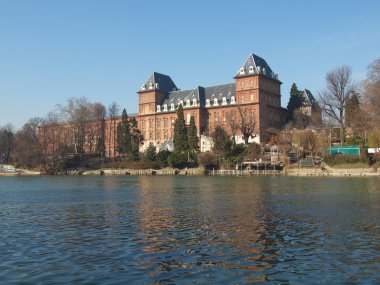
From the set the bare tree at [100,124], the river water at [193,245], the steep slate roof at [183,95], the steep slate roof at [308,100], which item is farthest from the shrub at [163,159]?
the river water at [193,245]

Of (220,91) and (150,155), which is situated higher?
(220,91)

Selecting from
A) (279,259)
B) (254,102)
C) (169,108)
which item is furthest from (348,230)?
(169,108)

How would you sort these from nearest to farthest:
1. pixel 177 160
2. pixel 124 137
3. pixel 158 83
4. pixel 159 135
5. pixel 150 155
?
pixel 177 160 < pixel 150 155 < pixel 124 137 < pixel 159 135 < pixel 158 83

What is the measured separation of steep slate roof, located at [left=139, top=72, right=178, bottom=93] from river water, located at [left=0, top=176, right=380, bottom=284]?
94044mm

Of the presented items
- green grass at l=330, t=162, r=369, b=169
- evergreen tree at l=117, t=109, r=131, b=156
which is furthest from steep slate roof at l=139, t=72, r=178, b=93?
green grass at l=330, t=162, r=369, b=169

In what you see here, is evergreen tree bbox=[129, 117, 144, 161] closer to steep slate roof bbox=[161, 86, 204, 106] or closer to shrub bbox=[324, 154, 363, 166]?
steep slate roof bbox=[161, 86, 204, 106]

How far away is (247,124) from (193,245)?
77361 millimetres

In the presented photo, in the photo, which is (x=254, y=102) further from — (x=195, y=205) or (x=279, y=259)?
(x=279, y=259)

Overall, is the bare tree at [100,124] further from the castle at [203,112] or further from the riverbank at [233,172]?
the riverbank at [233,172]

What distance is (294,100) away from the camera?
106 meters

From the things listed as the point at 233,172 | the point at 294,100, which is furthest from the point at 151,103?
the point at 233,172

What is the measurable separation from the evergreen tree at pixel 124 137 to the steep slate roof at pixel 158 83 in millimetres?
16117

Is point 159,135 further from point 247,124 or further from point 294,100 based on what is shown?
point 294,100

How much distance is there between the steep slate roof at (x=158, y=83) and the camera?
117 metres
